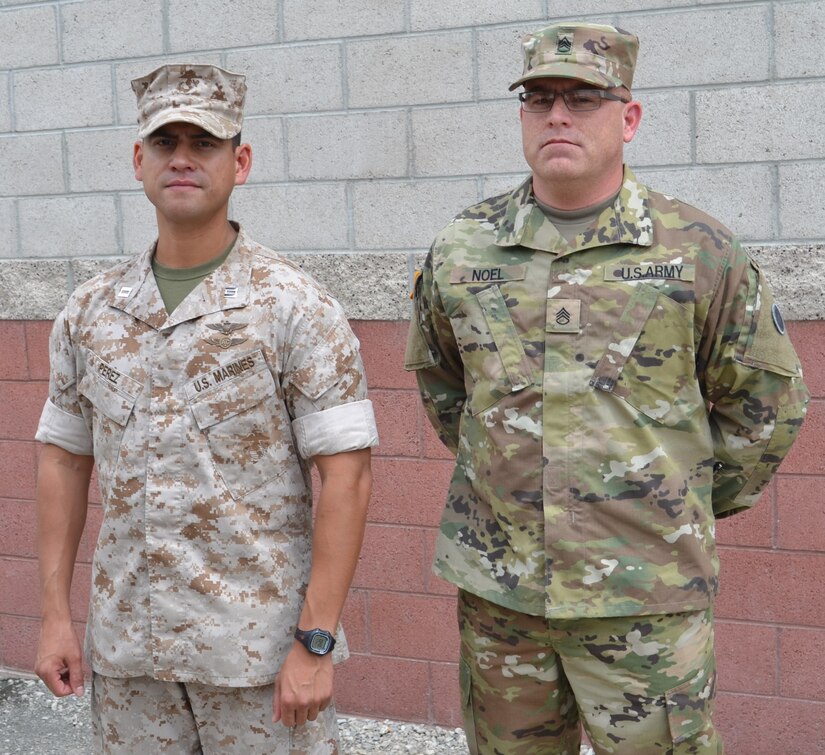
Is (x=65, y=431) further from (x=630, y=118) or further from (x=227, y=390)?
(x=630, y=118)

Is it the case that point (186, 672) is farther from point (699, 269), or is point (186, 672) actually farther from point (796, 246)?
point (796, 246)

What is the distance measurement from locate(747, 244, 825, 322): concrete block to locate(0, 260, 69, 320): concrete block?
7.55ft

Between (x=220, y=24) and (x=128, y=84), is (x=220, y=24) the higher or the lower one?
the higher one

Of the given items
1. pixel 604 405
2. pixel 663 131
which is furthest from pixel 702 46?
pixel 604 405

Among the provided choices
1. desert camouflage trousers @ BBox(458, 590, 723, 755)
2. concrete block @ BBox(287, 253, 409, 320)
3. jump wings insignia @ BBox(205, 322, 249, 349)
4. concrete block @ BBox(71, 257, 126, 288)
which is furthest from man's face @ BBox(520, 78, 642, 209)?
concrete block @ BBox(71, 257, 126, 288)

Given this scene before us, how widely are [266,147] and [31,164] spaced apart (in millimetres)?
907

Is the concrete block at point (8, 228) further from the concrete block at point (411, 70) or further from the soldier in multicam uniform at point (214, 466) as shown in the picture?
the soldier in multicam uniform at point (214, 466)

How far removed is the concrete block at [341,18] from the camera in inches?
134

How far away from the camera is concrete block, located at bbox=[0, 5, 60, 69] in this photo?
3.81 m

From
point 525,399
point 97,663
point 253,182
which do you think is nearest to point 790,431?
point 525,399

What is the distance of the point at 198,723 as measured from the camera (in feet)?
7.08

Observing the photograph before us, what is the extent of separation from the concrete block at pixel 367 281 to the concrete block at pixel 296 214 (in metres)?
0.07

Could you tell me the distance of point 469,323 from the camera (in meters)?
2.24

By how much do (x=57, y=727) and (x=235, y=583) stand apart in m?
2.08
